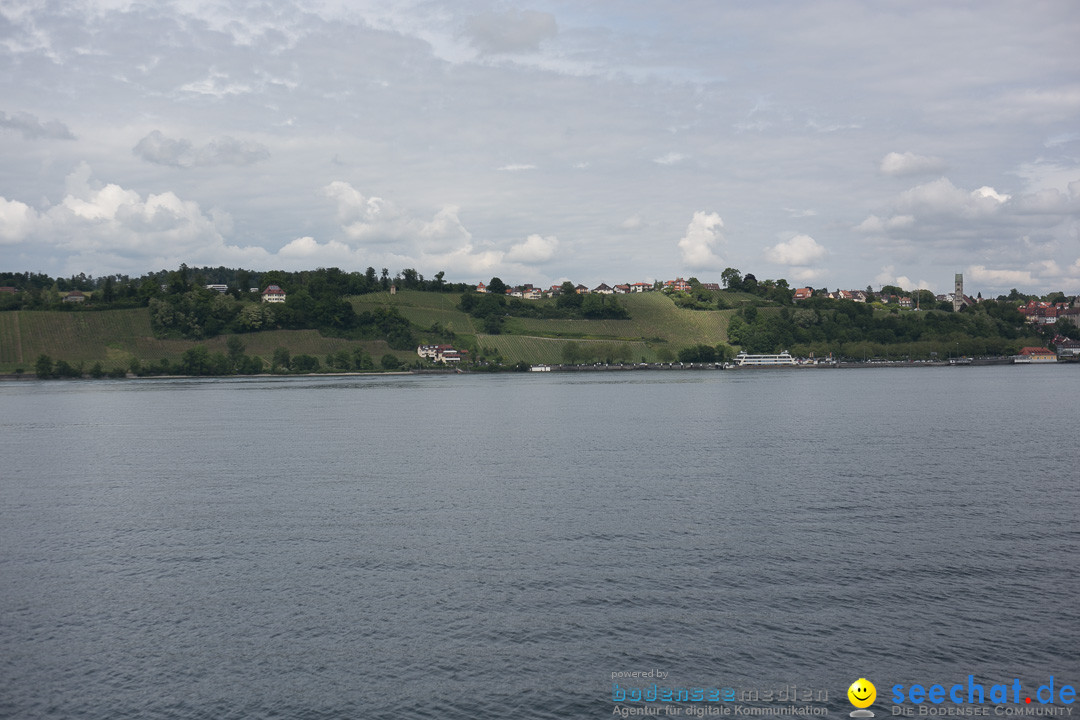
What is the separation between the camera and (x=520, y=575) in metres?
25.6

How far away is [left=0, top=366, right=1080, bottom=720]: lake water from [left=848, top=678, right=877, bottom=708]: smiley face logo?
0.30 metres

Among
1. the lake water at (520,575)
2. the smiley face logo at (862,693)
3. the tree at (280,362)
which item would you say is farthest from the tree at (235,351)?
the smiley face logo at (862,693)

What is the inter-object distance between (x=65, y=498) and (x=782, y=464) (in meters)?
36.7

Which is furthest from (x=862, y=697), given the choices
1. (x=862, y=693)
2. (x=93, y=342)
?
(x=93, y=342)

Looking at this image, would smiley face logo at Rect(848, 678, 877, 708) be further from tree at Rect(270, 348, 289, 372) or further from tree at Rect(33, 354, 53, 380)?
tree at Rect(270, 348, 289, 372)

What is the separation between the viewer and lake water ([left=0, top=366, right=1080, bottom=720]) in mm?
18719

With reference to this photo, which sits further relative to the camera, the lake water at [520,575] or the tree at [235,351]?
the tree at [235,351]

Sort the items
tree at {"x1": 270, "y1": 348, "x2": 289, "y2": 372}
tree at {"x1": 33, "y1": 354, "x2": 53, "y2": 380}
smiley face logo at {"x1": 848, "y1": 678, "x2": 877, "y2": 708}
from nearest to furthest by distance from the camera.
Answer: smiley face logo at {"x1": 848, "y1": 678, "x2": 877, "y2": 708} < tree at {"x1": 33, "y1": 354, "x2": 53, "y2": 380} < tree at {"x1": 270, "y1": 348, "x2": 289, "y2": 372}

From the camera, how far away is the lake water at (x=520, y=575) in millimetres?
18719

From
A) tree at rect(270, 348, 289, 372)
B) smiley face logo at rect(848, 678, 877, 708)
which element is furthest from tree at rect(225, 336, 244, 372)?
smiley face logo at rect(848, 678, 877, 708)

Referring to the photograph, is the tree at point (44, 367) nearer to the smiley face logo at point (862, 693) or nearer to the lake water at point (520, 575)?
the lake water at point (520, 575)

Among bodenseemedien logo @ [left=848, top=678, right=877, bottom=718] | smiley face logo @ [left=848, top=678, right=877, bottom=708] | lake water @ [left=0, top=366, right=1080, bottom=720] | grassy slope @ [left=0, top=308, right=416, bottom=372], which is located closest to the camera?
bodenseemedien logo @ [left=848, top=678, right=877, bottom=718]

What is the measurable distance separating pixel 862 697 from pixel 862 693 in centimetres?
12

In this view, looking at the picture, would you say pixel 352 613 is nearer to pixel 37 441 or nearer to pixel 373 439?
pixel 373 439
